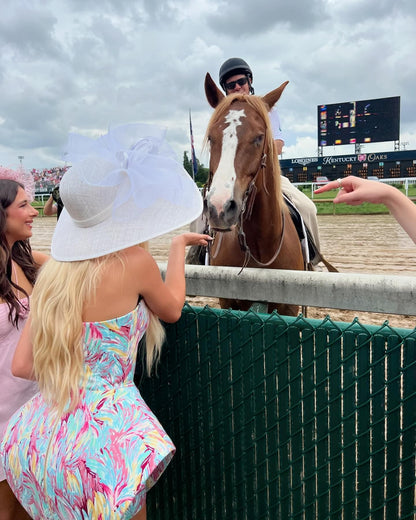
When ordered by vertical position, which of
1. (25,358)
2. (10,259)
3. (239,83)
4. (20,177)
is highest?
(239,83)

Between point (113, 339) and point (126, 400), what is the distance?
0.69 ft

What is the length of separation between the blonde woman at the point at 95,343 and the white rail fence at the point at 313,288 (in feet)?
1.89

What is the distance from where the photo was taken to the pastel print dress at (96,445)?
132 centimetres

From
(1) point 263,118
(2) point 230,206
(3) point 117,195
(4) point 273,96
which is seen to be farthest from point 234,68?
(3) point 117,195

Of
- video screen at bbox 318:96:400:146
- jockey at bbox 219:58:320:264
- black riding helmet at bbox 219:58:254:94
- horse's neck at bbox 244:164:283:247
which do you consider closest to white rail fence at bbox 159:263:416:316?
Result: horse's neck at bbox 244:164:283:247

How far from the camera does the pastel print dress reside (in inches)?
51.9

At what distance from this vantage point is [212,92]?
348cm

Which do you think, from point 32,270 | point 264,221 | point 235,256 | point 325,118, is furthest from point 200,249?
point 325,118

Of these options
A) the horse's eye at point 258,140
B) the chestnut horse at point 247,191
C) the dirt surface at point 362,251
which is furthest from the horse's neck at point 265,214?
the dirt surface at point 362,251

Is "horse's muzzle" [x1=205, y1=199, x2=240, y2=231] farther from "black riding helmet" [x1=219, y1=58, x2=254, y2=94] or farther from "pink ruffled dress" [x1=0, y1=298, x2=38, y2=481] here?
"black riding helmet" [x1=219, y1=58, x2=254, y2=94]

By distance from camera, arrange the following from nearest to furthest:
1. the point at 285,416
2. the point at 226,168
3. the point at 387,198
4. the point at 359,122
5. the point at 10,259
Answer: the point at 387,198 → the point at 285,416 → the point at 10,259 → the point at 226,168 → the point at 359,122

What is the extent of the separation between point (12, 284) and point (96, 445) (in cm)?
92

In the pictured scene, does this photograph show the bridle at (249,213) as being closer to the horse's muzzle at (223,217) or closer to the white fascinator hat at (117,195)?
the horse's muzzle at (223,217)

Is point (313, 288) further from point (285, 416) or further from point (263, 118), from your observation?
point (263, 118)
